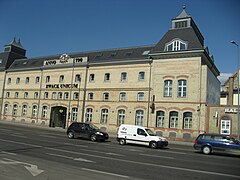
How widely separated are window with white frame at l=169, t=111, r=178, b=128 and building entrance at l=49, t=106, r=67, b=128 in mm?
19461

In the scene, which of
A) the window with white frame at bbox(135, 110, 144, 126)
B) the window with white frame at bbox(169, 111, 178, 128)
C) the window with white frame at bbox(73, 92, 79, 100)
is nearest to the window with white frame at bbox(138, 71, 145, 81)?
the window with white frame at bbox(135, 110, 144, 126)

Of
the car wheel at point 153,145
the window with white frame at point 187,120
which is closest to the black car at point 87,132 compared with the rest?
the car wheel at point 153,145

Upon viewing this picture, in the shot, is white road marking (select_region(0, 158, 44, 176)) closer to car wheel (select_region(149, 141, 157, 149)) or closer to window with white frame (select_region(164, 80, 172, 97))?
car wheel (select_region(149, 141, 157, 149))

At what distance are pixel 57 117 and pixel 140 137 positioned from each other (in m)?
26.0

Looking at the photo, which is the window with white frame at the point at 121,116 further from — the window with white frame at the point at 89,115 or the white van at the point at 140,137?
the white van at the point at 140,137

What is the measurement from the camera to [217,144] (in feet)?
59.5

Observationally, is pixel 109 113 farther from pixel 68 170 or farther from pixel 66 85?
pixel 68 170

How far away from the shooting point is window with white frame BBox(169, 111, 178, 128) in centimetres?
3074

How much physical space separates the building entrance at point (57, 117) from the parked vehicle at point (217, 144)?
28.2 metres

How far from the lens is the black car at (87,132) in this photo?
23062 millimetres

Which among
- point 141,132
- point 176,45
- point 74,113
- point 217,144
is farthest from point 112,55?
point 217,144

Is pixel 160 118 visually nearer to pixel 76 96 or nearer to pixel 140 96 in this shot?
pixel 140 96

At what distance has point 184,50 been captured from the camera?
3089 cm

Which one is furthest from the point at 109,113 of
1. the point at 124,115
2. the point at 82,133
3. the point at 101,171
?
the point at 101,171
